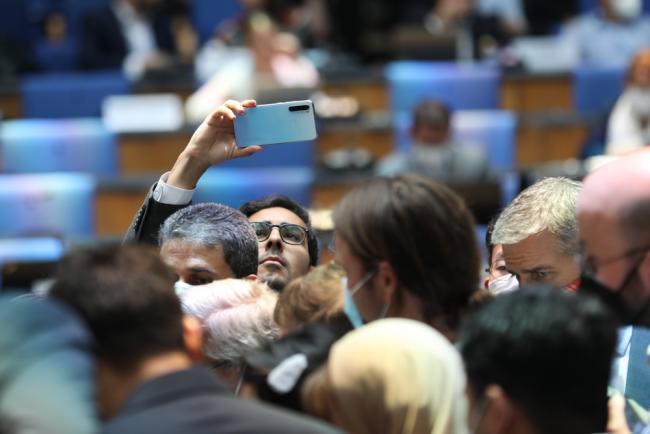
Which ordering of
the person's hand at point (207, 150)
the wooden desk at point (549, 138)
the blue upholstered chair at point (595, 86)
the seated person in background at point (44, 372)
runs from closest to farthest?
the seated person in background at point (44, 372)
the person's hand at point (207, 150)
the wooden desk at point (549, 138)
the blue upholstered chair at point (595, 86)

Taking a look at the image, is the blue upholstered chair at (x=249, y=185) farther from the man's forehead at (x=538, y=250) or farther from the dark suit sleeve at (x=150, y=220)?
the man's forehead at (x=538, y=250)

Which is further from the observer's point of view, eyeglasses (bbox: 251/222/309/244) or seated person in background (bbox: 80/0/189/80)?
seated person in background (bbox: 80/0/189/80)

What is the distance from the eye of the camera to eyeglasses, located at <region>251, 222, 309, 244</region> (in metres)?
3.27

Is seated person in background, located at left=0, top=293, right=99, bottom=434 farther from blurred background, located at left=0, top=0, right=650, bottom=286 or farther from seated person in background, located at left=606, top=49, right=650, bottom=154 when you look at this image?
seated person in background, located at left=606, top=49, right=650, bottom=154

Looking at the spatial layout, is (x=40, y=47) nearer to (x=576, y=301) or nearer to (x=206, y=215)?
(x=206, y=215)

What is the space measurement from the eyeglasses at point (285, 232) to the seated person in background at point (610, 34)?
6398 mm

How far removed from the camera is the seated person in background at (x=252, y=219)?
115 inches

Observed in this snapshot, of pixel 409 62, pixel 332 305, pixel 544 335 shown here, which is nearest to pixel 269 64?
pixel 409 62

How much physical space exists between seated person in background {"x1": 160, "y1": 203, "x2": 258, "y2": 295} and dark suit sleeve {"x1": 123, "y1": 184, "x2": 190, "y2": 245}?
6 cm

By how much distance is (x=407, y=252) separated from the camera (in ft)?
7.26

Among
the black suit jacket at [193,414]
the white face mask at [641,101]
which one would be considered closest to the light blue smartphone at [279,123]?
the black suit jacket at [193,414]

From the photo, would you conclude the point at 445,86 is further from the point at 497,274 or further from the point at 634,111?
the point at 497,274

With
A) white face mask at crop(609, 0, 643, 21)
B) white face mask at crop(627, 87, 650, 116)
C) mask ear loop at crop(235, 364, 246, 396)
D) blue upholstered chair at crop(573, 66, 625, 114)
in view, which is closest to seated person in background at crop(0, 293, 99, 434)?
mask ear loop at crop(235, 364, 246, 396)

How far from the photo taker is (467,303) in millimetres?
2279
